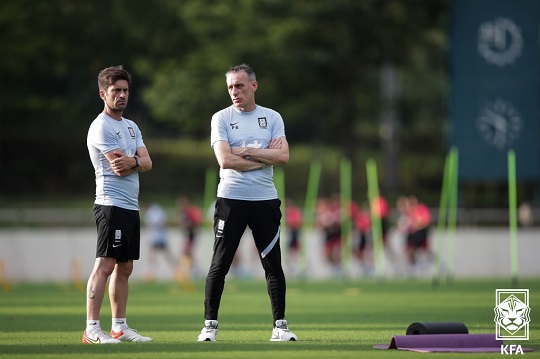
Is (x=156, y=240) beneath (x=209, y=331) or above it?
above

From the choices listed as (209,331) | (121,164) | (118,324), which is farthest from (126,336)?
(121,164)

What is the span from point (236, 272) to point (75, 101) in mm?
18762

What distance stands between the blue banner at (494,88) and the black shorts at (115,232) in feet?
76.9

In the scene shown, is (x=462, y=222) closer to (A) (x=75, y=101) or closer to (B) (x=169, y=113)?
(B) (x=169, y=113)

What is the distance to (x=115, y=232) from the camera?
10.7 metres

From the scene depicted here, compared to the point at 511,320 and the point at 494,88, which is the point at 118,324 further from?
the point at 494,88

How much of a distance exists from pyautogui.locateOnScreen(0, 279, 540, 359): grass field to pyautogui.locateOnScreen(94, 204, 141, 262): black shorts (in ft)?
2.71

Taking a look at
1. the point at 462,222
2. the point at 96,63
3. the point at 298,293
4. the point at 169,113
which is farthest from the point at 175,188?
the point at 298,293

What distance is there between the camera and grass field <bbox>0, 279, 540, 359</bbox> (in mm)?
9961

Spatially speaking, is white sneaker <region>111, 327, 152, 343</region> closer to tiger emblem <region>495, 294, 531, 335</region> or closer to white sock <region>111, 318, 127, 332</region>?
white sock <region>111, 318, 127, 332</region>

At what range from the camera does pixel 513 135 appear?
1335 inches

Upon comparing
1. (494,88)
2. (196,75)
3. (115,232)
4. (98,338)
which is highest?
(196,75)

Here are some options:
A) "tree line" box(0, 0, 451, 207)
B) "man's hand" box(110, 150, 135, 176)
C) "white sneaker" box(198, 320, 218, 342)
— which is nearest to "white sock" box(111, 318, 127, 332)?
"white sneaker" box(198, 320, 218, 342)

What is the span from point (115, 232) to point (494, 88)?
2438 centimetres
